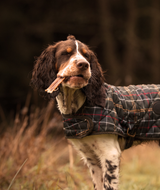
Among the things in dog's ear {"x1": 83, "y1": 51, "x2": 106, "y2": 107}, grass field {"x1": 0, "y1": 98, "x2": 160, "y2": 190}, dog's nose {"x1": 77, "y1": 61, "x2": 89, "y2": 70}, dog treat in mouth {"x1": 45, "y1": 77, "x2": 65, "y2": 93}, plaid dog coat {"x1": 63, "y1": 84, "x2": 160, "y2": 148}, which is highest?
dog's nose {"x1": 77, "y1": 61, "x2": 89, "y2": 70}

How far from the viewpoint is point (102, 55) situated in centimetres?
867

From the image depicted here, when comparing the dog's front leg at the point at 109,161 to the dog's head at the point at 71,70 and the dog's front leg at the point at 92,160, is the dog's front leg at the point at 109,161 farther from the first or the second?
the dog's head at the point at 71,70

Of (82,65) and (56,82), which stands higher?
(82,65)

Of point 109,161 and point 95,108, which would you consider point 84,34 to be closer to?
point 95,108

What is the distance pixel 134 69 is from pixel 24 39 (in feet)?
11.8

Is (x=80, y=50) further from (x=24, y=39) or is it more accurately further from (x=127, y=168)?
(x=24, y=39)

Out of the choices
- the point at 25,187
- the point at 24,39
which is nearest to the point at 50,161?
the point at 25,187

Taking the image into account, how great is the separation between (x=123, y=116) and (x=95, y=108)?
287mm

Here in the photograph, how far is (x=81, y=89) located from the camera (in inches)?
96.8

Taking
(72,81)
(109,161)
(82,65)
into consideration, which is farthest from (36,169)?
(82,65)

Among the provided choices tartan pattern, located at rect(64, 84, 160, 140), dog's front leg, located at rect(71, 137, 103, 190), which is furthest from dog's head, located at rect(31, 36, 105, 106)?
dog's front leg, located at rect(71, 137, 103, 190)

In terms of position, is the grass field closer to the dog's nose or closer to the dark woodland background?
the dog's nose

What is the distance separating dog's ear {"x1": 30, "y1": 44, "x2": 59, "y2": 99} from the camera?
246cm

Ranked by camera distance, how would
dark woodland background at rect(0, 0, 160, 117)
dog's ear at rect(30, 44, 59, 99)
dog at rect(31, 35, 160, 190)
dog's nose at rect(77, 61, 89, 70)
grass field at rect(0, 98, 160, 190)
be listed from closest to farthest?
dog's nose at rect(77, 61, 89, 70) → dog at rect(31, 35, 160, 190) → dog's ear at rect(30, 44, 59, 99) → grass field at rect(0, 98, 160, 190) → dark woodland background at rect(0, 0, 160, 117)
